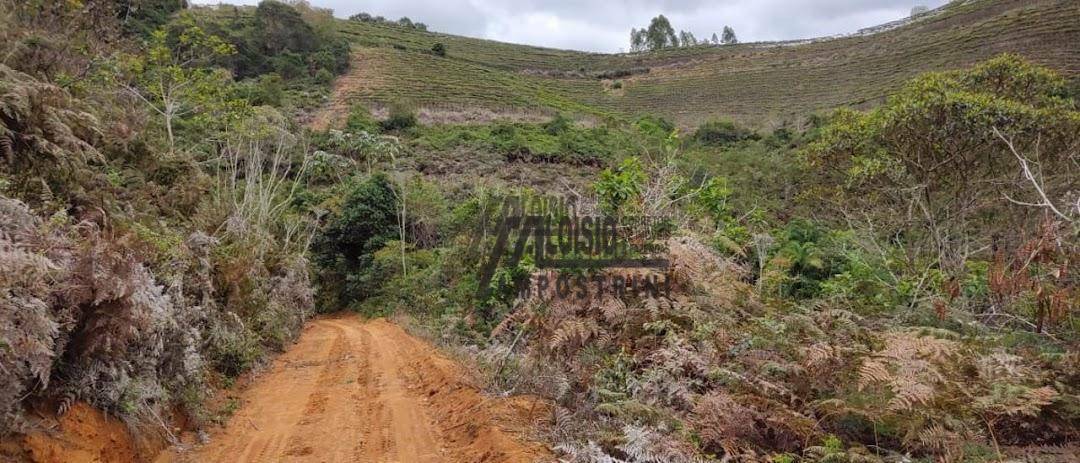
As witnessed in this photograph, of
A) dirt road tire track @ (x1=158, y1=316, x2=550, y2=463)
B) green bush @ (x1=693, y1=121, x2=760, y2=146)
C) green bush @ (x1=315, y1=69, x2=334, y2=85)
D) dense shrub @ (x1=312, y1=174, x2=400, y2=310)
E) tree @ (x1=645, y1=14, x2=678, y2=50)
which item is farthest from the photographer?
tree @ (x1=645, y1=14, x2=678, y2=50)

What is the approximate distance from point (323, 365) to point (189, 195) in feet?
14.5

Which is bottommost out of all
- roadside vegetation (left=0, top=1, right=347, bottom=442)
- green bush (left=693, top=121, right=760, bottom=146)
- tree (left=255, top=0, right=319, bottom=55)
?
roadside vegetation (left=0, top=1, right=347, bottom=442)

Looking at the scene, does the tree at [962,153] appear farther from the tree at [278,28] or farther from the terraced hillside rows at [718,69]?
the tree at [278,28]

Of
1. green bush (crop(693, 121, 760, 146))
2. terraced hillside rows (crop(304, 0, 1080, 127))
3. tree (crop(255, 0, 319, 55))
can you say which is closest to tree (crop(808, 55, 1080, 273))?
terraced hillside rows (crop(304, 0, 1080, 127))

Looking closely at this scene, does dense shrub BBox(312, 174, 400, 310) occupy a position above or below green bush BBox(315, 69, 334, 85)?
below

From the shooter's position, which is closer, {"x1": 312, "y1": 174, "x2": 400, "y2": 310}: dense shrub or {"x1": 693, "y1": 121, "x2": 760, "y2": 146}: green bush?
{"x1": 312, "y1": 174, "x2": 400, "y2": 310}: dense shrub

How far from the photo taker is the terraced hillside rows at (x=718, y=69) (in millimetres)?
38375

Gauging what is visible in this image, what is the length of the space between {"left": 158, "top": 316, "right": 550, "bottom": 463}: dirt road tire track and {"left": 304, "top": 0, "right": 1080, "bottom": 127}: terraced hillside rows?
36.7 meters

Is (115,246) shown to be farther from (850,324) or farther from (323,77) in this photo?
(323,77)

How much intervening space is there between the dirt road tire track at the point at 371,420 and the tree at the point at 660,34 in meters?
82.3

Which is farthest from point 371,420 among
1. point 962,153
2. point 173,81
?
point 173,81

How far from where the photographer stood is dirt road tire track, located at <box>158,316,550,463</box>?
4715mm

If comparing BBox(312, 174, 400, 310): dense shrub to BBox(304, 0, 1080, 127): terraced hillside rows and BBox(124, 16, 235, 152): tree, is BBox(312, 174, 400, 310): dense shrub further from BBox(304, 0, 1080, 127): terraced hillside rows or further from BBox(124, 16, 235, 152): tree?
BBox(304, 0, 1080, 127): terraced hillside rows

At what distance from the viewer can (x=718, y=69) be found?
197 feet
